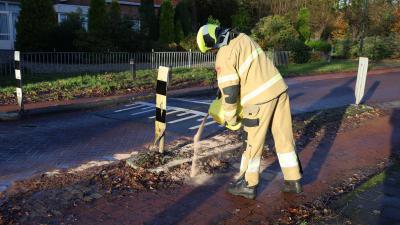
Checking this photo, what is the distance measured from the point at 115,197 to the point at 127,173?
0.62 meters

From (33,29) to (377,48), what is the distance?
19.3 metres

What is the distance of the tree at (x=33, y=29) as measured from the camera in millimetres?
20625

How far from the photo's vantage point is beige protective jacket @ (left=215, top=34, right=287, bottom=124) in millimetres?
4133

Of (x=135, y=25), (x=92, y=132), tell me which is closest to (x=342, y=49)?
(x=135, y=25)

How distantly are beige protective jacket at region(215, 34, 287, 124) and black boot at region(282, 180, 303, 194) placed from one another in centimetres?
96

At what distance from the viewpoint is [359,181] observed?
5070 millimetres

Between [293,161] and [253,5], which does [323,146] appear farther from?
[253,5]

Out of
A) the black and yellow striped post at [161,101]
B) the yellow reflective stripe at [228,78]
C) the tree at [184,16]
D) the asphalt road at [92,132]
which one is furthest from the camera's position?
the tree at [184,16]

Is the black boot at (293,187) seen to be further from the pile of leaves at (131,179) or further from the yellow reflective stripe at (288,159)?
the pile of leaves at (131,179)

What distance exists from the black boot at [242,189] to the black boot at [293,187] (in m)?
0.40

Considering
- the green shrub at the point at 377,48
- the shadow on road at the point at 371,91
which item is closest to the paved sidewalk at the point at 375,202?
the shadow on road at the point at 371,91

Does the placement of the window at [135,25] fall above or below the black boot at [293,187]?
above

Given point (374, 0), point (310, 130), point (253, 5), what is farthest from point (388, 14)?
point (310, 130)

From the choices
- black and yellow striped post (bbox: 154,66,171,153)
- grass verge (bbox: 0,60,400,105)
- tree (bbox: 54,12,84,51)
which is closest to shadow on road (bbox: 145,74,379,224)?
black and yellow striped post (bbox: 154,66,171,153)
